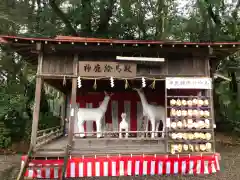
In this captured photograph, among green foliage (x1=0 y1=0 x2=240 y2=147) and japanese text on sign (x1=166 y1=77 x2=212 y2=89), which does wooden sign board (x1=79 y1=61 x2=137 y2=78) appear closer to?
japanese text on sign (x1=166 y1=77 x2=212 y2=89)

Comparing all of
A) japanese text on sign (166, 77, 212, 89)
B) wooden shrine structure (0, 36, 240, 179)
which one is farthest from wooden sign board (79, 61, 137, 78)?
japanese text on sign (166, 77, 212, 89)

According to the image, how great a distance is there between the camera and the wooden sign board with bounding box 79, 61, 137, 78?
8305mm

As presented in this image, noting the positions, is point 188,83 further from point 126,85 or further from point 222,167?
point 222,167

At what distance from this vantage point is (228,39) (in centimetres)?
1546

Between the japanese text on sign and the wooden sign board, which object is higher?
the wooden sign board

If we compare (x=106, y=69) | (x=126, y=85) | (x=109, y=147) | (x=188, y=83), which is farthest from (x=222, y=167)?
(x=106, y=69)

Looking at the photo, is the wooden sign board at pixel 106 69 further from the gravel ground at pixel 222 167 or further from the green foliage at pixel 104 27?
the green foliage at pixel 104 27

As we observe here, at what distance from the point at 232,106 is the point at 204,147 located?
10256 mm

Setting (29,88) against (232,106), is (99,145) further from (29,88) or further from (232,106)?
(232,106)

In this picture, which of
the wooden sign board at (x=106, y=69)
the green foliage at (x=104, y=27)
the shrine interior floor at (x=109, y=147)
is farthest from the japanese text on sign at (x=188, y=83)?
the green foliage at (x=104, y=27)

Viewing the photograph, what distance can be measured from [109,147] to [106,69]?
2.81 m

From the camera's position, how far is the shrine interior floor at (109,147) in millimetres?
7883

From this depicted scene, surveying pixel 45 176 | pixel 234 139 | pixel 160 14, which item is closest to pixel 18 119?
pixel 45 176

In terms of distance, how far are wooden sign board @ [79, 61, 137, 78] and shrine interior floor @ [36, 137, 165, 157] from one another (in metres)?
2.30
